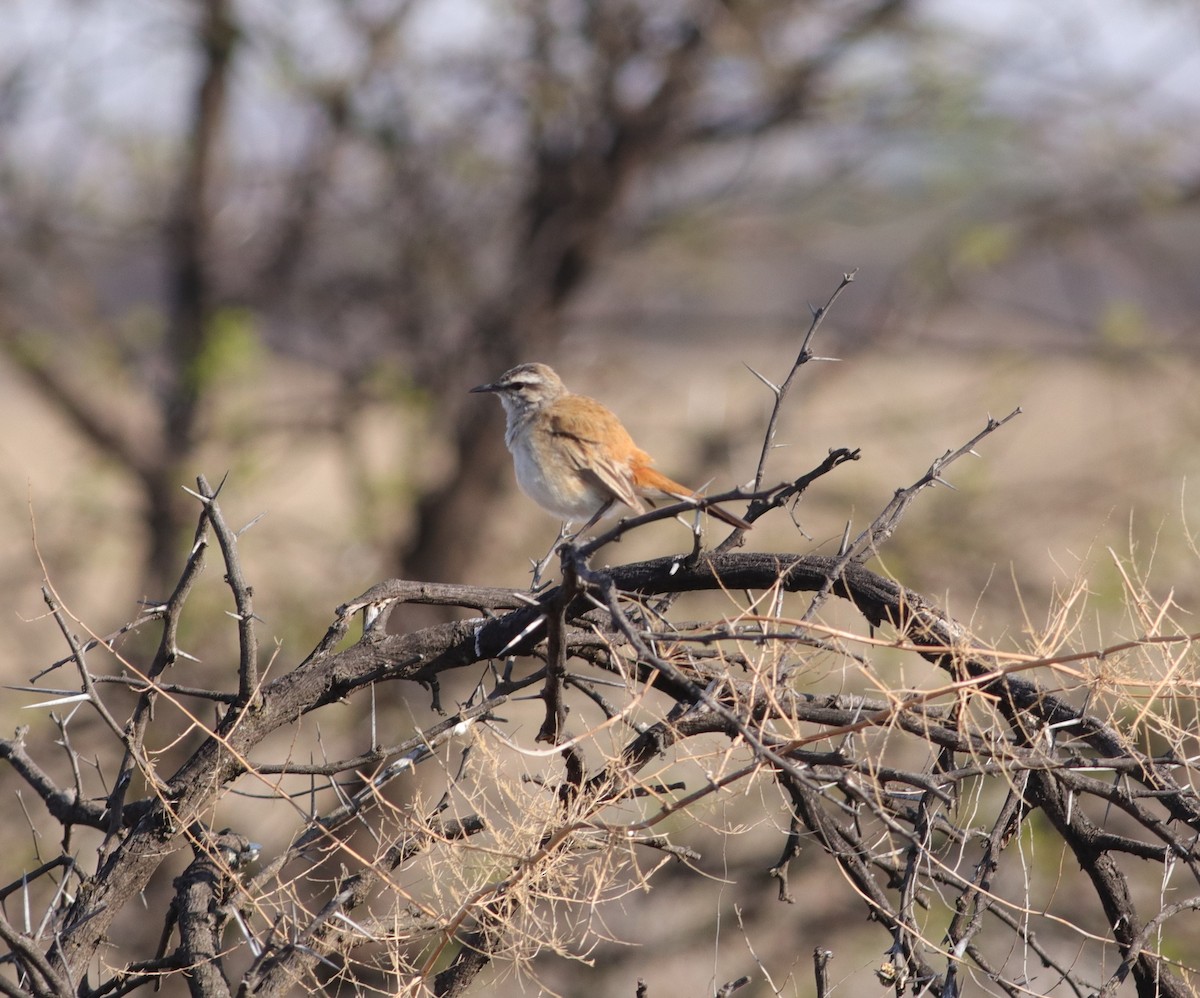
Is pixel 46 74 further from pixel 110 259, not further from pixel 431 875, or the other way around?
pixel 431 875

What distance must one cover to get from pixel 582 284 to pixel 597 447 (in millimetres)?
5631

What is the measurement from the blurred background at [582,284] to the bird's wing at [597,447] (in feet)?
15.3

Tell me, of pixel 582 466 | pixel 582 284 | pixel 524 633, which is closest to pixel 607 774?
pixel 524 633

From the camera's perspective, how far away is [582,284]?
10992 mm

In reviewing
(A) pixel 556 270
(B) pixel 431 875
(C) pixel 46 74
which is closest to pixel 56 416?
(C) pixel 46 74

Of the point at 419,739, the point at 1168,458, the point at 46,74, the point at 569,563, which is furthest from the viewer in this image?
the point at 1168,458

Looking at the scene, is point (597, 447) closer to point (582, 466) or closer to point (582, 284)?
point (582, 466)

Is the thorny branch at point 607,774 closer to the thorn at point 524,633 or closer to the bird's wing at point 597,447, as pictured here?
the thorn at point 524,633

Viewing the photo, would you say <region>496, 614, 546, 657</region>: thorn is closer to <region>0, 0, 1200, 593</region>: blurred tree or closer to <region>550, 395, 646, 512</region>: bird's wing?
<region>550, 395, 646, 512</region>: bird's wing

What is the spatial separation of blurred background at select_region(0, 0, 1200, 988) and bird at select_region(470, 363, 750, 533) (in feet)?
15.3

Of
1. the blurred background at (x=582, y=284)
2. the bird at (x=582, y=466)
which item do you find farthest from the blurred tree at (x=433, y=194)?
the bird at (x=582, y=466)

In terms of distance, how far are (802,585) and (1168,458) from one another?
909cm

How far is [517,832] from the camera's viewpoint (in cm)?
295

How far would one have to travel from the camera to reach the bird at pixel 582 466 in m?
5.50
